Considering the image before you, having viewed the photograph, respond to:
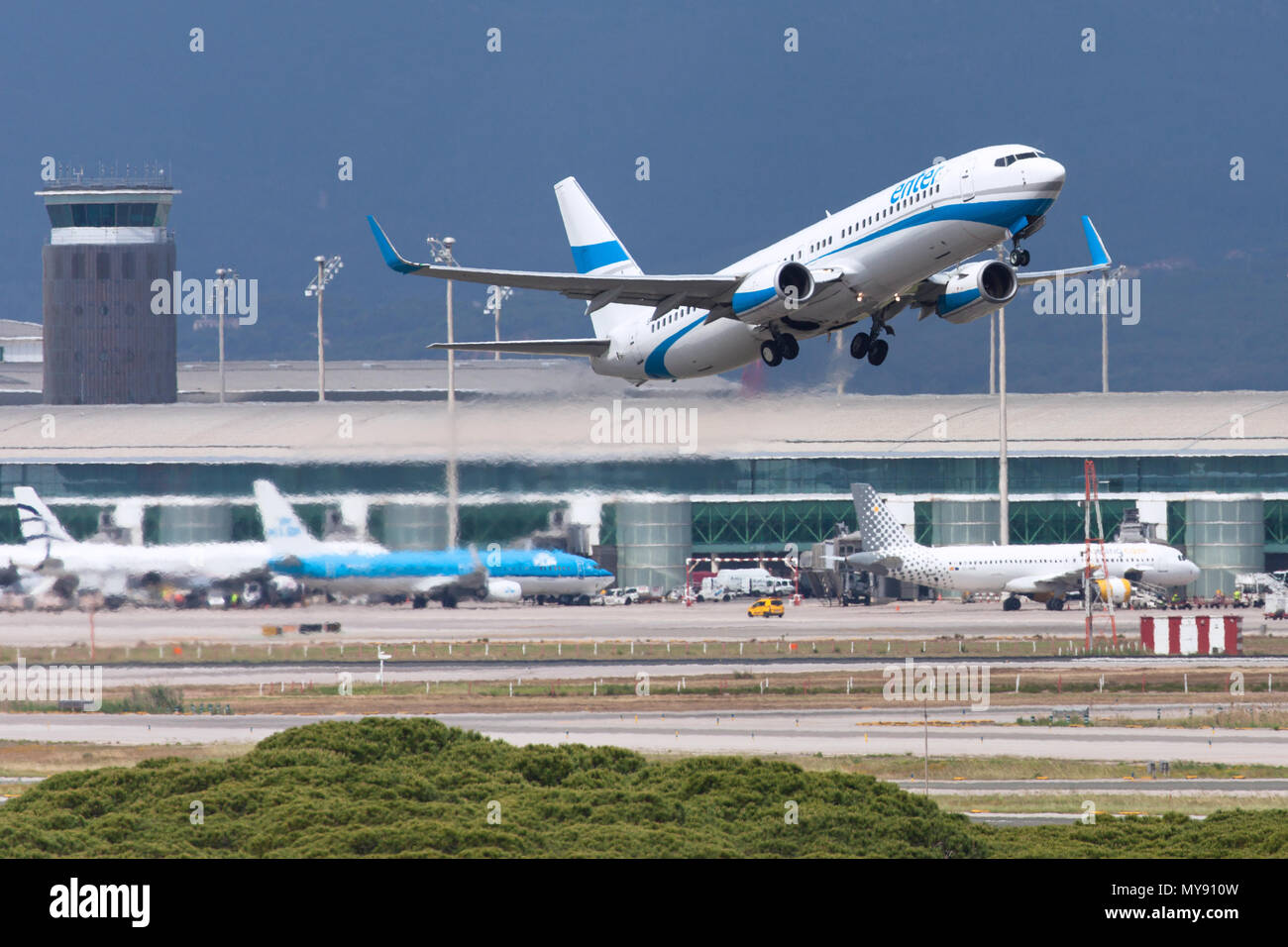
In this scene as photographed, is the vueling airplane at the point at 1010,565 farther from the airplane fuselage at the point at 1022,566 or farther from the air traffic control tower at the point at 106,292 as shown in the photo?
the air traffic control tower at the point at 106,292

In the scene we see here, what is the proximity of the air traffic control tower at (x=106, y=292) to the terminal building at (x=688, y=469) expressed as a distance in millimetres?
56765

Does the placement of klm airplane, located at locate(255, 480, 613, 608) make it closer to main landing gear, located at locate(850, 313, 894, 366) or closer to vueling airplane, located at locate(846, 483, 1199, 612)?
vueling airplane, located at locate(846, 483, 1199, 612)

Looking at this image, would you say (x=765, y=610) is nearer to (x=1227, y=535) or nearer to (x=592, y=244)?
(x=592, y=244)

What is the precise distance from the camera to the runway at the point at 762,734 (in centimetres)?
4484

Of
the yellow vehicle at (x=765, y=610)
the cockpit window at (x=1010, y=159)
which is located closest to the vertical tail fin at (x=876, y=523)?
the yellow vehicle at (x=765, y=610)

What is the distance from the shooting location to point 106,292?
178250 millimetres

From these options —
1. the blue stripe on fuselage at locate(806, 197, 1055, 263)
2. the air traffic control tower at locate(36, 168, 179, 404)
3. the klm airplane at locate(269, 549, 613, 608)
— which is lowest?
the klm airplane at locate(269, 549, 613, 608)

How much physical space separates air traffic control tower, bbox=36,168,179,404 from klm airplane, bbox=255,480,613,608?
95449mm

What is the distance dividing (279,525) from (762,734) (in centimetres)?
3234

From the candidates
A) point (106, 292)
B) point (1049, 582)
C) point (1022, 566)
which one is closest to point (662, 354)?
point (1049, 582)

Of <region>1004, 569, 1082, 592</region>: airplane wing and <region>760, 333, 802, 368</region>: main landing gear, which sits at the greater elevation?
<region>760, 333, 802, 368</region>: main landing gear

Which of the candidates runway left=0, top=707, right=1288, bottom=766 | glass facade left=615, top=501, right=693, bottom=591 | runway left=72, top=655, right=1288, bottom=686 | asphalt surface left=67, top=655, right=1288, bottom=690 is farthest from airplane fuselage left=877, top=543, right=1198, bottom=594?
runway left=0, top=707, right=1288, bottom=766

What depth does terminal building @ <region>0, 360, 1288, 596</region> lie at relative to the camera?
72.2 m

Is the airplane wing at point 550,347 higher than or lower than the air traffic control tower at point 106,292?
lower
